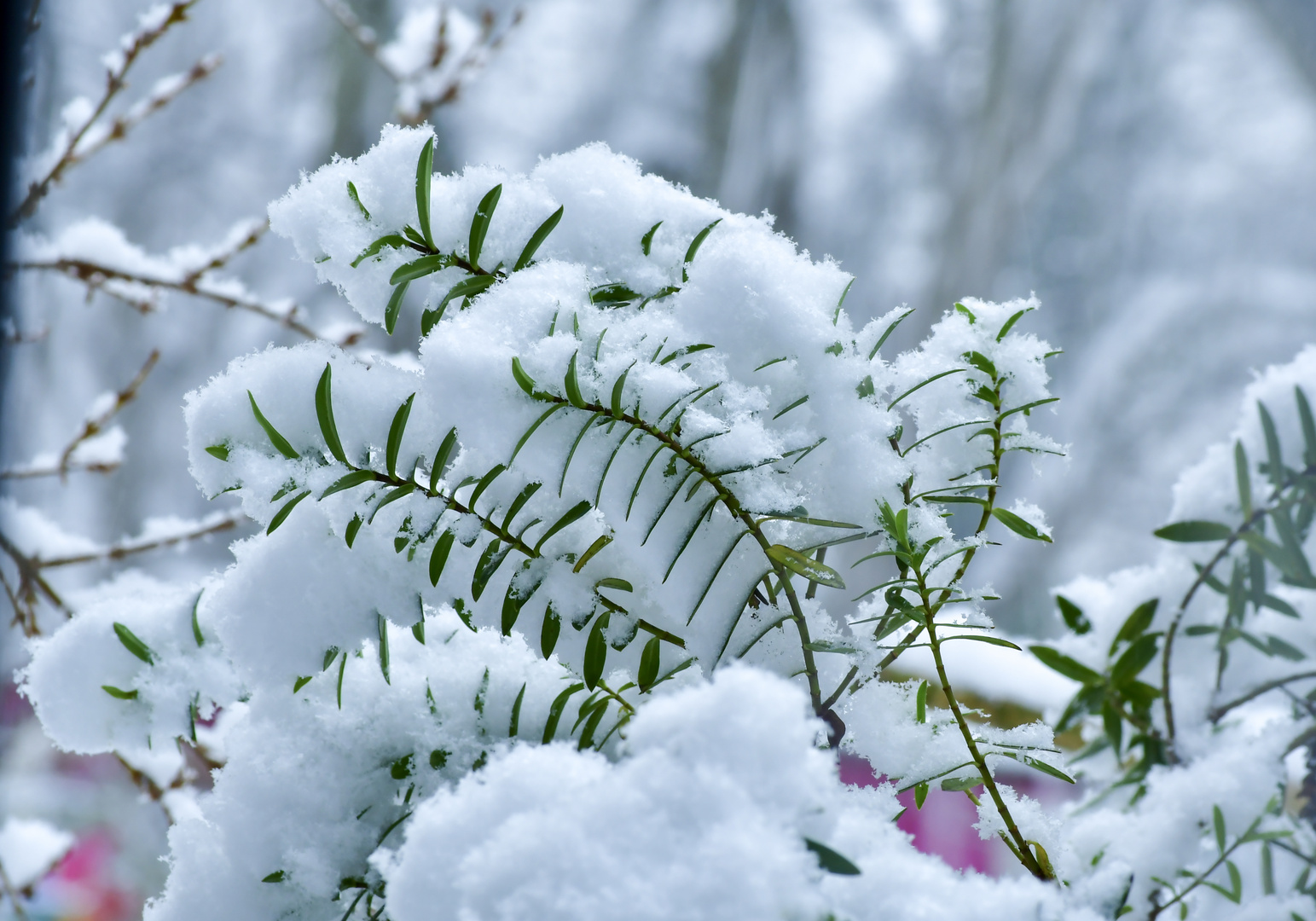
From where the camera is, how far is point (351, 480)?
0.30m

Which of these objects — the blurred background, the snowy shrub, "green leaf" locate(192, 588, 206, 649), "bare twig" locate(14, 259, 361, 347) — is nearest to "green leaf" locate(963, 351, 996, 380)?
the snowy shrub

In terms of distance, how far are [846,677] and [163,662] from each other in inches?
11.8

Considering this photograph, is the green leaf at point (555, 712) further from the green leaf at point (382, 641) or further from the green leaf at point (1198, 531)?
the green leaf at point (1198, 531)

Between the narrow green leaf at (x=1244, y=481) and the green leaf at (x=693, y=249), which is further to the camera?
the narrow green leaf at (x=1244, y=481)

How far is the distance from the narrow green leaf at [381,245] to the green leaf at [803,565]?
173 mm

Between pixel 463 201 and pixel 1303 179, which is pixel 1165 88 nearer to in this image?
pixel 1303 179

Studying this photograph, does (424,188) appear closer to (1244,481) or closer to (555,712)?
(555,712)

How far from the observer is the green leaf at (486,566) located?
31 centimetres

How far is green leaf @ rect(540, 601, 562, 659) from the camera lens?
31 centimetres

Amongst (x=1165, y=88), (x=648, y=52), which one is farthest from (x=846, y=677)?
(x=1165, y=88)

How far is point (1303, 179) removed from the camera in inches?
166

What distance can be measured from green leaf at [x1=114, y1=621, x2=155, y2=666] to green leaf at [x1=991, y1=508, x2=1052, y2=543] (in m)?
0.37

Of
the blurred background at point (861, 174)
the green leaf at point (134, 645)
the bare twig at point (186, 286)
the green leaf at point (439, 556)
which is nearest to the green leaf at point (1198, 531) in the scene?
the green leaf at point (439, 556)

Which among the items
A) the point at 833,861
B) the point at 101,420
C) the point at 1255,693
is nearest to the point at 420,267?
the point at 833,861
